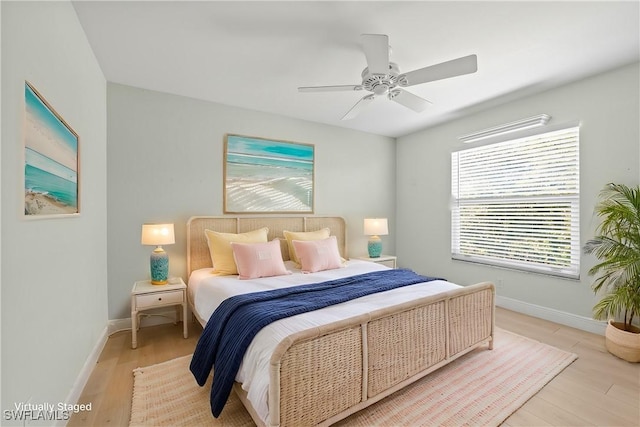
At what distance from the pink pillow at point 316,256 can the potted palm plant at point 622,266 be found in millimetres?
2417

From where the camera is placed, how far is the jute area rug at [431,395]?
5.66 feet

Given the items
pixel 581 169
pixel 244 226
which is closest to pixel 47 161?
pixel 244 226

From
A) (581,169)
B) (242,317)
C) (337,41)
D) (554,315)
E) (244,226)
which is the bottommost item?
(554,315)

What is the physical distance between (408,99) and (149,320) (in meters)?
3.53

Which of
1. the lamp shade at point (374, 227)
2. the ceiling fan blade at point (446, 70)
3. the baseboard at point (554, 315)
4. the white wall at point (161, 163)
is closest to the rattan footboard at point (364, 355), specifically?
the baseboard at point (554, 315)

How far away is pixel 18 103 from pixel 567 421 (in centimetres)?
333

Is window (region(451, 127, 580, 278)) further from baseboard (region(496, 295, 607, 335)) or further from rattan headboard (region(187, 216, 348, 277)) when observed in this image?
rattan headboard (region(187, 216, 348, 277))

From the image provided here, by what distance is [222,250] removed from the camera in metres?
3.04

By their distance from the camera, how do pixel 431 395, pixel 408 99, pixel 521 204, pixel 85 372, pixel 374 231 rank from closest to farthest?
pixel 431 395 < pixel 85 372 < pixel 408 99 < pixel 521 204 < pixel 374 231

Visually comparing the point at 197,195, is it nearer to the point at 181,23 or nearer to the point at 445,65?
the point at 181,23

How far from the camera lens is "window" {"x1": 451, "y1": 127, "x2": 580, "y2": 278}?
307 centimetres

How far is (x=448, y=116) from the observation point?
398 centimetres

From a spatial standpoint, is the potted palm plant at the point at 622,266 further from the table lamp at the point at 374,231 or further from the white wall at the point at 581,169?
the table lamp at the point at 374,231

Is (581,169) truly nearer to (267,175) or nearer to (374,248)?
(374,248)
